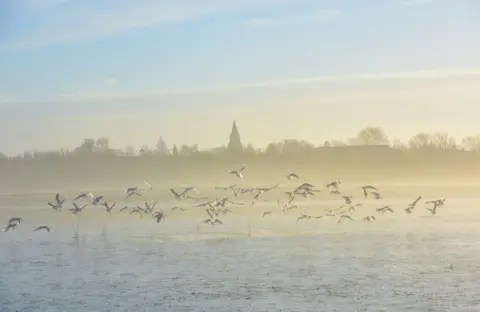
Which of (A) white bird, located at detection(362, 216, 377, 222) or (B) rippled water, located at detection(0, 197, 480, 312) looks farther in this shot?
(A) white bird, located at detection(362, 216, 377, 222)

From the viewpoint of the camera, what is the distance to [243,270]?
9.00m

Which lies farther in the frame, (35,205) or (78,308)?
(35,205)

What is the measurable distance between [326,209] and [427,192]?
3586 millimetres

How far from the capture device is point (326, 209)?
18547mm

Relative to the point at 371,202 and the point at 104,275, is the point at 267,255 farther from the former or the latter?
the point at 371,202

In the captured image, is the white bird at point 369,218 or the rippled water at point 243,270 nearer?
the rippled water at point 243,270

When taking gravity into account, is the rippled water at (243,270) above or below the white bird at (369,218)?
below

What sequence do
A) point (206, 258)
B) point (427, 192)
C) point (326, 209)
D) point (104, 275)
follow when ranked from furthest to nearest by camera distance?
point (427, 192) < point (326, 209) < point (206, 258) < point (104, 275)

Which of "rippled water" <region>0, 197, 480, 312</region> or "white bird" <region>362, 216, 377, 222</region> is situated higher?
"white bird" <region>362, 216, 377, 222</region>

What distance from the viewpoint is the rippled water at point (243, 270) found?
7.10m

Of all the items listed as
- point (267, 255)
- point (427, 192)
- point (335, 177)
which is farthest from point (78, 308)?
point (427, 192)

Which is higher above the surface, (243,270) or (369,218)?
(369,218)

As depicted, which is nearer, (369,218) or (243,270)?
(243,270)

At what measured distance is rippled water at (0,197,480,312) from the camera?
23.3ft
